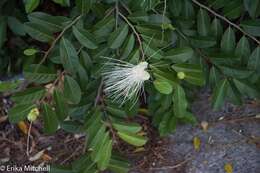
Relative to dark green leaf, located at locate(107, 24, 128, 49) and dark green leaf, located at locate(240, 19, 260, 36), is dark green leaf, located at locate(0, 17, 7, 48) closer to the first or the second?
dark green leaf, located at locate(107, 24, 128, 49)

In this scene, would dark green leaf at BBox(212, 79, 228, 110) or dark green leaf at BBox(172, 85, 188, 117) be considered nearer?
dark green leaf at BBox(172, 85, 188, 117)

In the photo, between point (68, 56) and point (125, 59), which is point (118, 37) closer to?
point (125, 59)

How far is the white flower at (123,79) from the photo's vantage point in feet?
5.23

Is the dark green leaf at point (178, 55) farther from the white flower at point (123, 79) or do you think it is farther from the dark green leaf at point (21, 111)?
the dark green leaf at point (21, 111)

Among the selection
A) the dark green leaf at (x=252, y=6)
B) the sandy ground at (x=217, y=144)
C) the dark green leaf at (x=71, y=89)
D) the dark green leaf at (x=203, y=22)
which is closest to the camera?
the dark green leaf at (x=71, y=89)

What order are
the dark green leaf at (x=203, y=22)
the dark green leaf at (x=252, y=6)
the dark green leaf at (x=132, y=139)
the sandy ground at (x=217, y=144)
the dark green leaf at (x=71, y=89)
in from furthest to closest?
the sandy ground at (x=217, y=144), the dark green leaf at (x=203, y=22), the dark green leaf at (x=252, y=6), the dark green leaf at (x=71, y=89), the dark green leaf at (x=132, y=139)

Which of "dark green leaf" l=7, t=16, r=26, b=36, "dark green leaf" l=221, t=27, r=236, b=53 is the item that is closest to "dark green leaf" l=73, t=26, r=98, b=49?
"dark green leaf" l=221, t=27, r=236, b=53

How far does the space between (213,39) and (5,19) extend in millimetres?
1045

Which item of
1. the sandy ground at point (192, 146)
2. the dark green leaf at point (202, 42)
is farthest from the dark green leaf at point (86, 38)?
the sandy ground at point (192, 146)

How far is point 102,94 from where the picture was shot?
78.0 inches

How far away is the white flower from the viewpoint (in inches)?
62.8

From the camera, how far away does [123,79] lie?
173 cm

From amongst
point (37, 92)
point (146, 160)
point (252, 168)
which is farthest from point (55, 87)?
point (252, 168)

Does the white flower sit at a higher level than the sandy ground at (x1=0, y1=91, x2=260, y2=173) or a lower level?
higher
